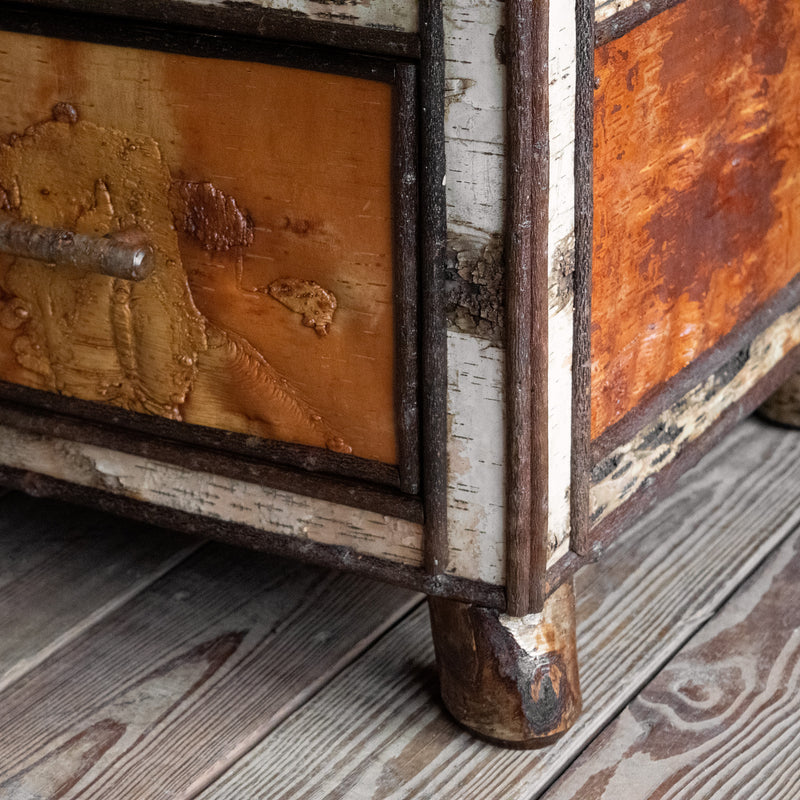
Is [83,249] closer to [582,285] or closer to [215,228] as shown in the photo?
[215,228]

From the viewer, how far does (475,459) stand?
0.93 m

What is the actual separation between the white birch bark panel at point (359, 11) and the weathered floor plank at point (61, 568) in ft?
1.89

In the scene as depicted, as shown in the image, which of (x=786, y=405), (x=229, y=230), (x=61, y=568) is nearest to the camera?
(x=229, y=230)

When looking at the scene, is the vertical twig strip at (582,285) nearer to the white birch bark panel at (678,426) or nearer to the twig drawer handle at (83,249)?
the white birch bark panel at (678,426)

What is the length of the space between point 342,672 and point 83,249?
412 mm

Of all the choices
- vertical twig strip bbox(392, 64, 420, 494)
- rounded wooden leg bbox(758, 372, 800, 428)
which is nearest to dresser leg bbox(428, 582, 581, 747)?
vertical twig strip bbox(392, 64, 420, 494)

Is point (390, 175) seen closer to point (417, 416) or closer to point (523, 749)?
point (417, 416)

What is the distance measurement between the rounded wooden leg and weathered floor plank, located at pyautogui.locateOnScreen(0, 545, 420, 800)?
1.63 ft

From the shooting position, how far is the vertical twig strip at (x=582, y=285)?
0.87 metres

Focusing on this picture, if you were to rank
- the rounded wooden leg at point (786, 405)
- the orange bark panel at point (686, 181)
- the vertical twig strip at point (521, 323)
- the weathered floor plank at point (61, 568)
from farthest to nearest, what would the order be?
the rounded wooden leg at point (786, 405) → the weathered floor plank at point (61, 568) → the orange bark panel at point (686, 181) → the vertical twig strip at point (521, 323)

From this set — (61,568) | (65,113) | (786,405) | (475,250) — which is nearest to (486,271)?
(475,250)

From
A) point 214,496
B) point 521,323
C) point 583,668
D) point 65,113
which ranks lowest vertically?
point 583,668

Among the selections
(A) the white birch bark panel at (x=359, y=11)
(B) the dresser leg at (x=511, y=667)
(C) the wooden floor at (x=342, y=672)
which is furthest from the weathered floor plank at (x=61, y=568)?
(A) the white birch bark panel at (x=359, y=11)

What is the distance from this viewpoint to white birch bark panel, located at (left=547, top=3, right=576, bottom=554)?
2.79 ft
